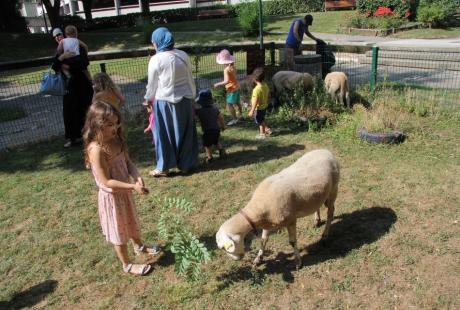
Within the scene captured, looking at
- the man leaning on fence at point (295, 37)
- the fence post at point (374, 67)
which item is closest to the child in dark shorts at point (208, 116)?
the fence post at point (374, 67)

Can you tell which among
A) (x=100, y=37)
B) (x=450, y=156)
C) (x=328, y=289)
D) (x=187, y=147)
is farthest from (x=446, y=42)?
(x=100, y=37)

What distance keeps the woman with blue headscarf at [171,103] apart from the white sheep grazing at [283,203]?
241 centimetres

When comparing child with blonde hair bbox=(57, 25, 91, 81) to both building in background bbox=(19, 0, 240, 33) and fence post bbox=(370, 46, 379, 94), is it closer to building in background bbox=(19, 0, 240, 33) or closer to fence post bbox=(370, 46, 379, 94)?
fence post bbox=(370, 46, 379, 94)

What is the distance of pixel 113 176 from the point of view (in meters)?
4.01

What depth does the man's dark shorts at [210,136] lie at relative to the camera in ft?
22.3

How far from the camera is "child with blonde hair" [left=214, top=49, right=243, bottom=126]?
800cm

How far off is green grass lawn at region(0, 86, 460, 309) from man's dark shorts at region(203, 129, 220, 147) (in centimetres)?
39

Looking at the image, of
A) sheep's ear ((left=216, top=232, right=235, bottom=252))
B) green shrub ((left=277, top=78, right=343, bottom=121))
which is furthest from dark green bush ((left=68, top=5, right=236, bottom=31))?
sheep's ear ((left=216, top=232, right=235, bottom=252))

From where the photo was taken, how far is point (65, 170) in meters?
7.27

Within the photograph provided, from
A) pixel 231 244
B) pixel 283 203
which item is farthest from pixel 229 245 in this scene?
pixel 283 203

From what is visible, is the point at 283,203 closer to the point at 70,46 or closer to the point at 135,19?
the point at 70,46

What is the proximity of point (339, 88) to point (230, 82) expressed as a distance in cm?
226

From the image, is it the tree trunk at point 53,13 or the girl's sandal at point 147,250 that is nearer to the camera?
the girl's sandal at point 147,250

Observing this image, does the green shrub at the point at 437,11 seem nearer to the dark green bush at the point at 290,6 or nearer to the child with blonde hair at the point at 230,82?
the dark green bush at the point at 290,6
